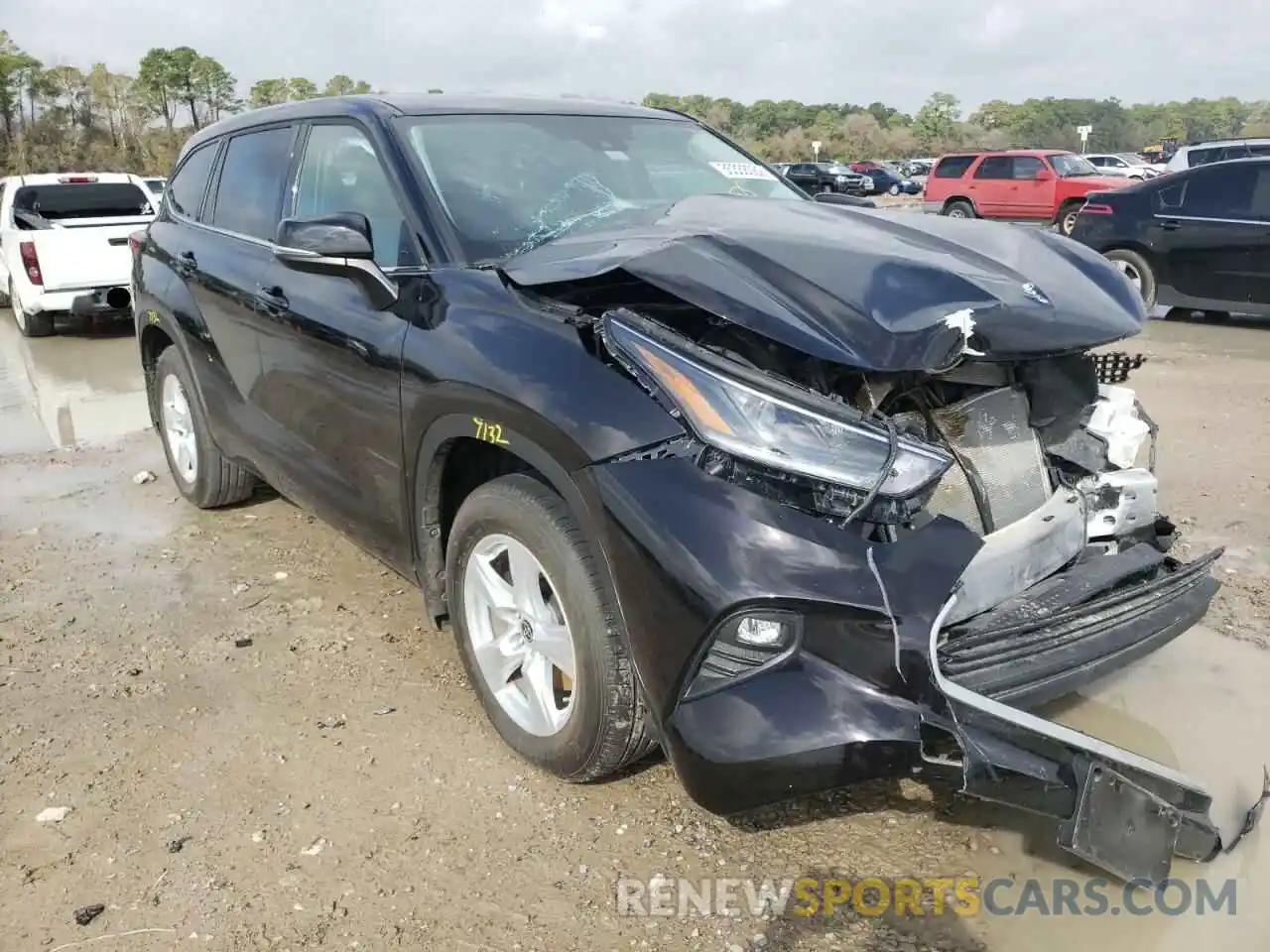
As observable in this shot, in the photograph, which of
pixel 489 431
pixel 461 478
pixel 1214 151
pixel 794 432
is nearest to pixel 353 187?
pixel 461 478

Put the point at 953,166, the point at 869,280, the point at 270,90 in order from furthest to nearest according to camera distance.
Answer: the point at 270,90 < the point at 953,166 < the point at 869,280

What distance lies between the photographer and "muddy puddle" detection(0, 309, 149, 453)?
6926 mm

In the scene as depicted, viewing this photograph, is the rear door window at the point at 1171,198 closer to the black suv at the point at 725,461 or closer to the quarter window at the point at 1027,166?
the black suv at the point at 725,461

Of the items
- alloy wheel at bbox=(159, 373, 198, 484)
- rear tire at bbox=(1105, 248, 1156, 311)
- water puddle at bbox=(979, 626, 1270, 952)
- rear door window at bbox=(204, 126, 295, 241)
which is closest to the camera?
water puddle at bbox=(979, 626, 1270, 952)

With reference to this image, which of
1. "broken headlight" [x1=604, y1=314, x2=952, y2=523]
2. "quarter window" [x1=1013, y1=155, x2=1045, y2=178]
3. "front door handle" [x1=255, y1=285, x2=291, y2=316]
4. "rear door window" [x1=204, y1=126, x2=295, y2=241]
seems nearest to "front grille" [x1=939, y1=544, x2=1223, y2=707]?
"broken headlight" [x1=604, y1=314, x2=952, y2=523]

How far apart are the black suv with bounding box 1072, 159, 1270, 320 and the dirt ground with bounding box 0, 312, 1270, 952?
5779 mm

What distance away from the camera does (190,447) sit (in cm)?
512

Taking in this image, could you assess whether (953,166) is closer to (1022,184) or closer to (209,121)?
(1022,184)

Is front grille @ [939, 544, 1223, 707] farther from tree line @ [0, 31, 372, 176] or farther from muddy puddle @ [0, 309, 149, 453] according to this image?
tree line @ [0, 31, 372, 176]

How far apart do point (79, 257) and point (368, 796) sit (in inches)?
348

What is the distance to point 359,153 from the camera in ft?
11.2

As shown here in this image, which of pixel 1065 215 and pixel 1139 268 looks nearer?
pixel 1139 268

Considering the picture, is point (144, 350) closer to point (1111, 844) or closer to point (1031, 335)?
point (1031, 335)

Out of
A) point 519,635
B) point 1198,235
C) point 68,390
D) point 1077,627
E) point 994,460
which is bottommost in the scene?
point 68,390
